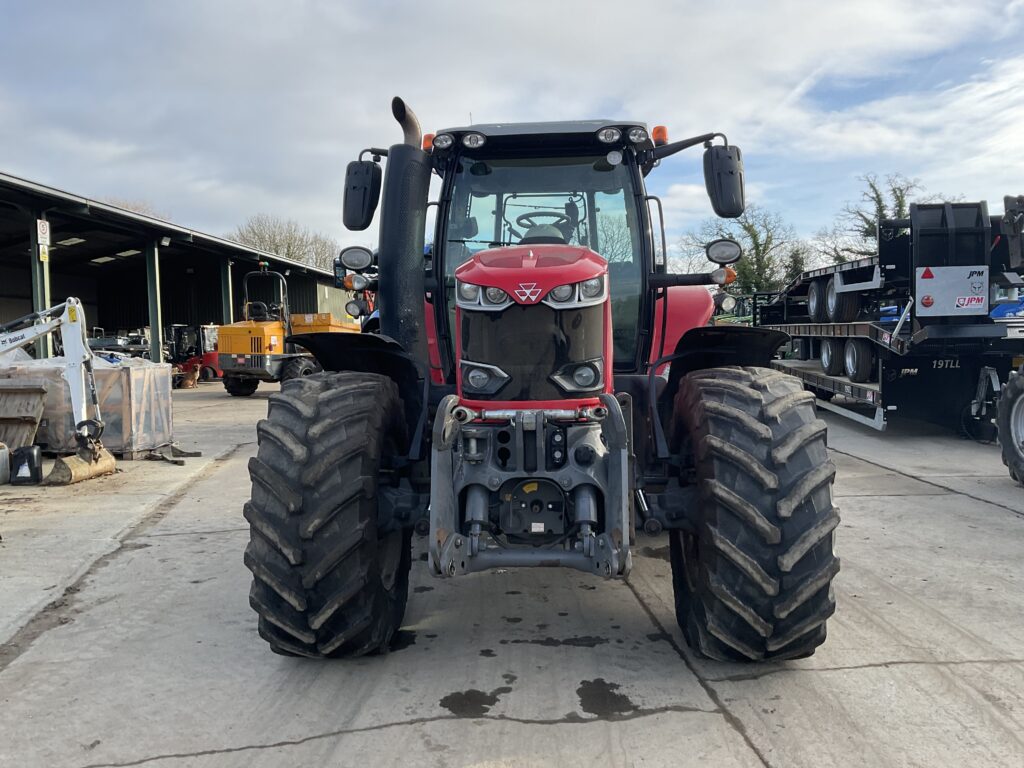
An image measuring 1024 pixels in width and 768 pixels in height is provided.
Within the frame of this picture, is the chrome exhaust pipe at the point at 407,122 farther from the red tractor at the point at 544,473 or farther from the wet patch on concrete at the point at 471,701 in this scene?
the wet patch on concrete at the point at 471,701

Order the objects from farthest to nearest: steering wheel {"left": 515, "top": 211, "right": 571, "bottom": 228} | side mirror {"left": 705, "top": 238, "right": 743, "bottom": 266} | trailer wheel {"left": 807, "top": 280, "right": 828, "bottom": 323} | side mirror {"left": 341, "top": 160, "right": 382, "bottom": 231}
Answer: trailer wheel {"left": 807, "top": 280, "right": 828, "bottom": 323} < steering wheel {"left": 515, "top": 211, "right": 571, "bottom": 228} < side mirror {"left": 341, "top": 160, "right": 382, "bottom": 231} < side mirror {"left": 705, "top": 238, "right": 743, "bottom": 266}

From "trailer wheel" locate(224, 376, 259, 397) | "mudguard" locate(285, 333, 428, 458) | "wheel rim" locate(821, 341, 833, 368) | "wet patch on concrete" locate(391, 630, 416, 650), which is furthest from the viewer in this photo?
"trailer wheel" locate(224, 376, 259, 397)

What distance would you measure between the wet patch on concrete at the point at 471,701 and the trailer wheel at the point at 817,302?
11327 millimetres

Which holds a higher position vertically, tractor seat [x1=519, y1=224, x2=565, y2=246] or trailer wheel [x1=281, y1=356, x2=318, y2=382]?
tractor seat [x1=519, y1=224, x2=565, y2=246]

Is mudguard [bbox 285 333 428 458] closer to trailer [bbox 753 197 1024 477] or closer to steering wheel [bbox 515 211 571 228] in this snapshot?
steering wheel [bbox 515 211 571 228]

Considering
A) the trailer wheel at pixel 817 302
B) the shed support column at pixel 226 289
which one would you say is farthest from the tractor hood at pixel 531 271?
the shed support column at pixel 226 289

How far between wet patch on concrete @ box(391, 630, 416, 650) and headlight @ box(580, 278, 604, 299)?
1789 millimetres

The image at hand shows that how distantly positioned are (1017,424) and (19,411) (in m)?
10.3

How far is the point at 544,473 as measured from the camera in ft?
10.2

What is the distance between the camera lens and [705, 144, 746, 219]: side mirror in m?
3.96

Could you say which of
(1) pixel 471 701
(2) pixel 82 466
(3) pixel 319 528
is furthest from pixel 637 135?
(2) pixel 82 466

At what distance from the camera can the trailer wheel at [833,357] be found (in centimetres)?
1206

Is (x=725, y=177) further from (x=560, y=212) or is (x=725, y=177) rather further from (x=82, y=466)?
(x=82, y=466)

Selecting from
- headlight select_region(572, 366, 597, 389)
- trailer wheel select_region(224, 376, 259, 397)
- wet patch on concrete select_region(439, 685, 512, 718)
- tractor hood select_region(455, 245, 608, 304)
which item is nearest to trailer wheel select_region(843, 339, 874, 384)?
tractor hood select_region(455, 245, 608, 304)
